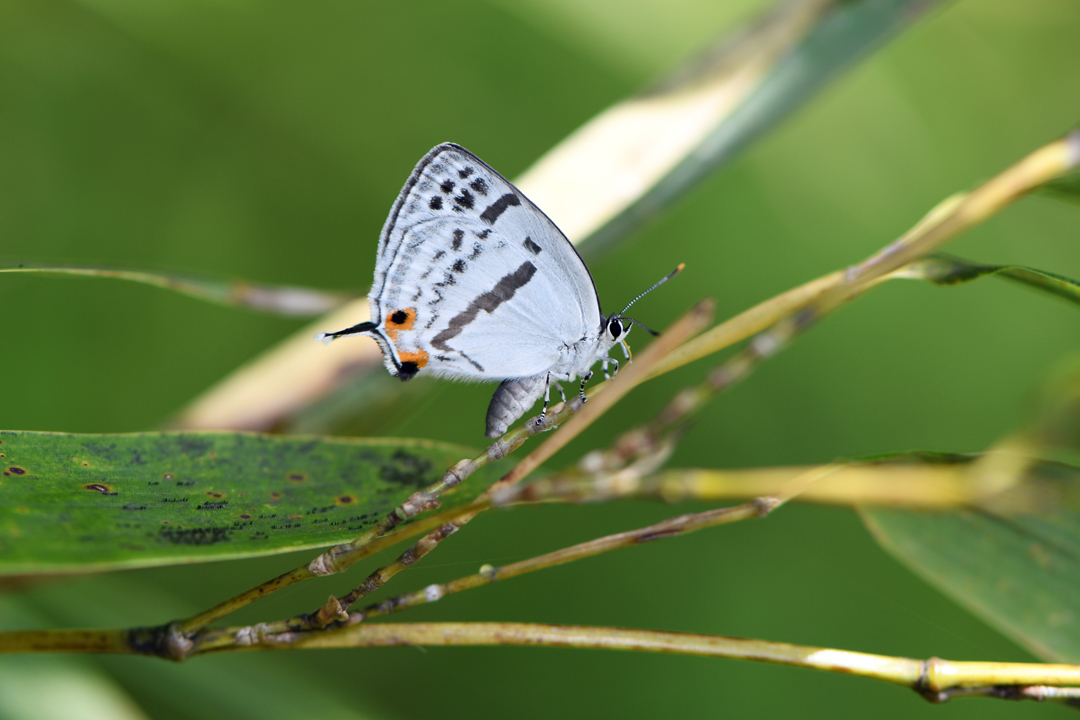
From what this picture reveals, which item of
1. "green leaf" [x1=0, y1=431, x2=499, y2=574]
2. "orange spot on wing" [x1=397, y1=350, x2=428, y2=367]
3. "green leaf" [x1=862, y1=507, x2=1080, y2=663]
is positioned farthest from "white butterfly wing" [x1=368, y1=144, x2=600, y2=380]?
"green leaf" [x1=862, y1=507, x2=1080, y2=663]

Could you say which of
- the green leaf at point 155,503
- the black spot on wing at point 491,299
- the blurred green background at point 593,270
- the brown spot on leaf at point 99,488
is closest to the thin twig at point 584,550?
the green leaf at point 155,503

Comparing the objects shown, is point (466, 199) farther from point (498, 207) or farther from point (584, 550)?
point (584, 550)

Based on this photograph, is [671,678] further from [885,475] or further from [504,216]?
[504,216]

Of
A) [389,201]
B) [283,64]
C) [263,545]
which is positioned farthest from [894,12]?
[283,64]

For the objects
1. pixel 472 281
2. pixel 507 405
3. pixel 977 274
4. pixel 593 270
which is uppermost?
pixel 593 270

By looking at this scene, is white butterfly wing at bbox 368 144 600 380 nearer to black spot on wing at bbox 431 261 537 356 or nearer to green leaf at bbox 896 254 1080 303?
black spot on wing at bbox 431 261 537 356

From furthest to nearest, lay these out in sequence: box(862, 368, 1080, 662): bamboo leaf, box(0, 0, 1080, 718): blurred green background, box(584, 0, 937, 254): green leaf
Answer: box(0, 0, 1080, 718): blurred green background
box(584, 0, 937, 254): green leaf
box(862, 368, 1080, 662): bamboo leaf

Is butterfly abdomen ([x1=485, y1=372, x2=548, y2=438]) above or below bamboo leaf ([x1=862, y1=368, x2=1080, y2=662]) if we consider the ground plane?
above

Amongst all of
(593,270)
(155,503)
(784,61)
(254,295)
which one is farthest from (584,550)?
(593,270)
